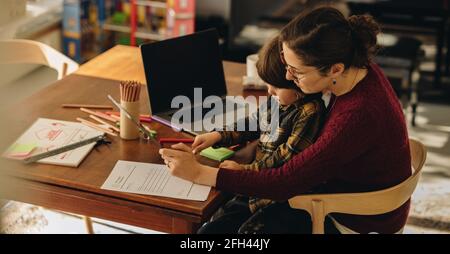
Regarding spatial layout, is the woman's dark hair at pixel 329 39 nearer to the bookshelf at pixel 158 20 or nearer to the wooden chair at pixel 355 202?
the wooden chair at pixel 355 202

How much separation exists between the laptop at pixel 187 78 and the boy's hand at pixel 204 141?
0.11 m

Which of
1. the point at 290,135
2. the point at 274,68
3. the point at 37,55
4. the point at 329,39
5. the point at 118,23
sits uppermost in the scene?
the point at 329,39

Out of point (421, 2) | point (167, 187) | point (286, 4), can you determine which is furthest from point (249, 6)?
point (167, 187)

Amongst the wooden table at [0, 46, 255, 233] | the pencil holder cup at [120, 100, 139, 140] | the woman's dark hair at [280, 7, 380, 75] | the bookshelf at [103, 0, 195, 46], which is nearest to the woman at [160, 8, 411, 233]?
the woman's dark hair at [280, 7, 380, 75]

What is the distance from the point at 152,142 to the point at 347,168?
1.92 ft

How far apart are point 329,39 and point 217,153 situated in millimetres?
492

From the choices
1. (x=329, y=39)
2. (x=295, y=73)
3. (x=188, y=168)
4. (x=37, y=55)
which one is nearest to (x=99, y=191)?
(x=188, y=168)

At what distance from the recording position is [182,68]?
80.9 inches

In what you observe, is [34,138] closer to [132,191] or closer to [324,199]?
[132,191]

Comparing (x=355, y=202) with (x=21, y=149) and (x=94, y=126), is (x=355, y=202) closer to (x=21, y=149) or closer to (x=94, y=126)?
(x=94, y=126)

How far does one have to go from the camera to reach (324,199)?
5.31ft

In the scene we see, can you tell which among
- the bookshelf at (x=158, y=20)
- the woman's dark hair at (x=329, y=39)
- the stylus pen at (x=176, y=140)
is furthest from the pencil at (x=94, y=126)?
the bookshelf at (x=158, y=20)

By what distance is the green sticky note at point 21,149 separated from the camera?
5.52ft

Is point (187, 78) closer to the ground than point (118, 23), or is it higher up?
higher up
